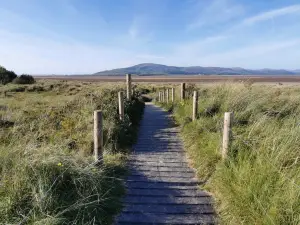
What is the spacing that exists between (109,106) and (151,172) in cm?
509

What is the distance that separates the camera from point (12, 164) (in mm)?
4297

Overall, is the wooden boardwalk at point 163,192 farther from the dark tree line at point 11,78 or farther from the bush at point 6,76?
the bush at point 6,76

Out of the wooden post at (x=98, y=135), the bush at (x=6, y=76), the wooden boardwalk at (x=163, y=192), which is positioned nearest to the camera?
the wooden boardwalk at (x=163, y=192)

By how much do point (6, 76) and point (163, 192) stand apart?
5254 cm

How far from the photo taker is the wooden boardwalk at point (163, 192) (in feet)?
13.1

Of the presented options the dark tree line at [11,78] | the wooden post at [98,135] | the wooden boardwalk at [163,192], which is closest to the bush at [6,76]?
the dark tree line at [11,78]

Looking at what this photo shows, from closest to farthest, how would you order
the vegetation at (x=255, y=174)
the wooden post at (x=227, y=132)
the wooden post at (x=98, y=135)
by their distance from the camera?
1. the vegetation at (x=255, y=174)
2. the wooden post at (x=227, y=132)
3. the wooden post at (x=98, y=135)

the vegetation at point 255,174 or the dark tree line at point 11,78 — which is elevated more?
the dark tree line at point 11,78

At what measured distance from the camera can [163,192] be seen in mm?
4891

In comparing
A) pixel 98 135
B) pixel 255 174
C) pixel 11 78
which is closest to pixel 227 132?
pixel 255 174

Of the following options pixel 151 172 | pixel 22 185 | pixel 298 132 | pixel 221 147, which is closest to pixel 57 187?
pixel 22 185

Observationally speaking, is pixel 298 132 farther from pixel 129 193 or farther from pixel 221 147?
pixel 129 193

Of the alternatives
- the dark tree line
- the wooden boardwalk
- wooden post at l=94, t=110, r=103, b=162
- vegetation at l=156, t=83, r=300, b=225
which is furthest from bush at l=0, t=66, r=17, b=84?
vegetation at l=156, t=83, r=300, b=225

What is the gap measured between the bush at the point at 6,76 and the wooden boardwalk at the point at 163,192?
4853 cm
